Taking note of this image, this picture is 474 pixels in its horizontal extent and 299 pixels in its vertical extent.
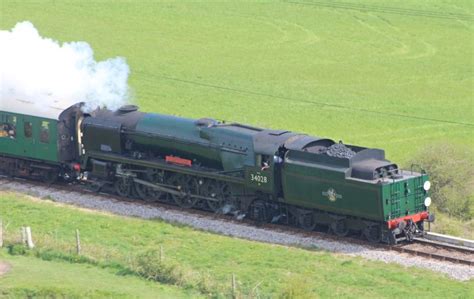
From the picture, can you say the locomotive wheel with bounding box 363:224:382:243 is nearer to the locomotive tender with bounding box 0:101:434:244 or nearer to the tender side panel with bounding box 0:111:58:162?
the locomotive tender with bounding box 0:101:434:244

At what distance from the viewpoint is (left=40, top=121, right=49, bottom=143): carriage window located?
44.0m

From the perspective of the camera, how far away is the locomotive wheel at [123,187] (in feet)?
140

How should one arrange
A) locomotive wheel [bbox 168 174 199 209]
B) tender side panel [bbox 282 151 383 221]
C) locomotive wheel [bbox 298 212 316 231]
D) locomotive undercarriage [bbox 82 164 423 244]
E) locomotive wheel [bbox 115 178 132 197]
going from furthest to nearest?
locomotive wheel [bbox 115 178 132 197]
locomotive wheel [bbox 168 174 199 209]
locomotive wheel [bbox 298 212 316 231]
locomotive undercarriage [bbox 82 164 423 244]
tender side panel [bbox 282 151 383 221]

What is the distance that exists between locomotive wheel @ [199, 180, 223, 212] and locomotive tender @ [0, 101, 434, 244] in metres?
0.04

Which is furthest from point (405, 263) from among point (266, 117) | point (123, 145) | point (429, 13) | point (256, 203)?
point (429, 13)

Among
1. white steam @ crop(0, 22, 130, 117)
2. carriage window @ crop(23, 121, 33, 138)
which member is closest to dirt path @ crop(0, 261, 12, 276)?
carriage window @ crop(23, 121, 33, 138)

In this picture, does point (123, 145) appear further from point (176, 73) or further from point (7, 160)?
point (176, 73)

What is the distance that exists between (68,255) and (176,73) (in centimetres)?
4348

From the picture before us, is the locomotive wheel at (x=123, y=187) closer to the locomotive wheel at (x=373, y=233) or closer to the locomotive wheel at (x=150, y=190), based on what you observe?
the locomotive wheel at (x=150, y=190)

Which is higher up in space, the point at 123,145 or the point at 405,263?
the point at 123,145

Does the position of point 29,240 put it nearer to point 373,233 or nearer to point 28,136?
point 28,136

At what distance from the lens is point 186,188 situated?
4097cm

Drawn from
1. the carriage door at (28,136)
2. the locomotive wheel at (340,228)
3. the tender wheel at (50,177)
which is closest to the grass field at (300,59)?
the locomotive wheel at (340,228)

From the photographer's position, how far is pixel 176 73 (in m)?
76.3
